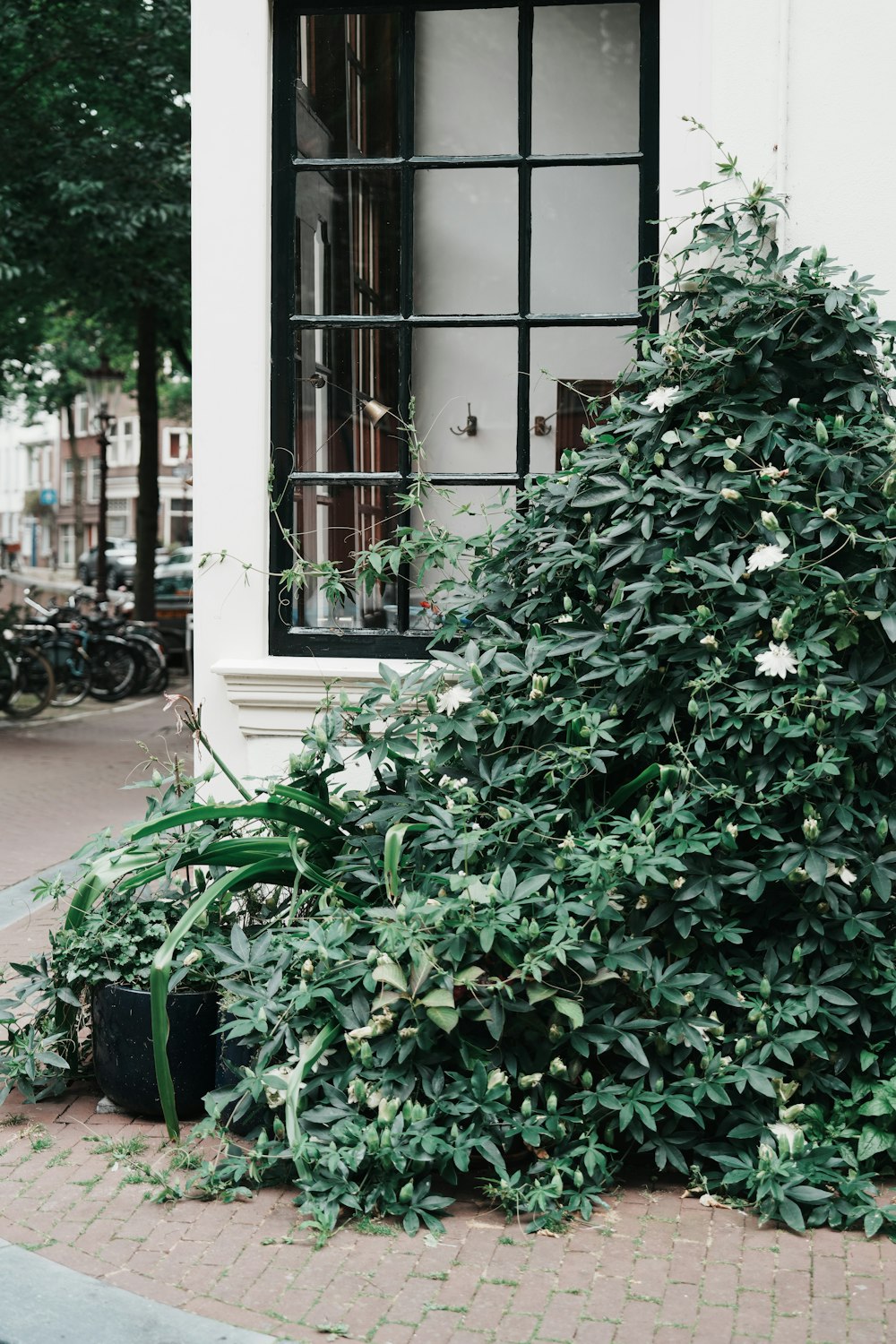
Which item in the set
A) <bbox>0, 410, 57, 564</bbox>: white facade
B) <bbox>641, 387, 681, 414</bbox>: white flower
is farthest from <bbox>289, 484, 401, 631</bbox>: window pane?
<bbox>0, 410, 57, 564</bbox>: white facade

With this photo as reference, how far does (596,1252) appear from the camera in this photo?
123 inches

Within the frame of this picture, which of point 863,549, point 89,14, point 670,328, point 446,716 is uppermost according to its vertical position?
point 89,14

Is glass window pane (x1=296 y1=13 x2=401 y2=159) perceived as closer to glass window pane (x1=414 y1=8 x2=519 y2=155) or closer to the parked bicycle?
glass window pane (x1=414 y1=8 x2=519 y2=155)

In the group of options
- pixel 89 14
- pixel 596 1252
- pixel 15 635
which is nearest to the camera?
pixel 596 1252

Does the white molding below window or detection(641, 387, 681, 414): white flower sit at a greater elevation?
detection(641, 387, 681, 414): white flower

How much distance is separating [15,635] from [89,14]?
6005 mm

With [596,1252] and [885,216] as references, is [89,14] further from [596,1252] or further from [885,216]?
[596,1252]

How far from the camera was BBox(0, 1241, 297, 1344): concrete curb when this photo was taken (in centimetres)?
278

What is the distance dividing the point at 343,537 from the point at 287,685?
0.58 m

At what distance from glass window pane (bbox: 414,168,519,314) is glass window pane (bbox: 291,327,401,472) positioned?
258 millimetres

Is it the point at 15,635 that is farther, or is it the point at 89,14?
the point at 15,635

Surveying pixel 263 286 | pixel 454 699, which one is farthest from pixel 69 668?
pixel 454 699

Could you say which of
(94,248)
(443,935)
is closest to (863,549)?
(443,935)

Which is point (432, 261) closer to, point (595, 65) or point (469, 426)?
point (469, 426)
